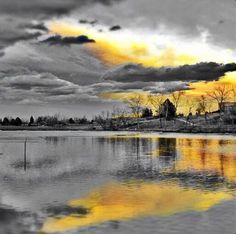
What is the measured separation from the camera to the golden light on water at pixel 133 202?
58.6 ft

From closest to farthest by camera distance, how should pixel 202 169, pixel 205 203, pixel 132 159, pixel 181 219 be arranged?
pixel 181 219
pixel 205 203
pixel 202 169
pixel 132 159

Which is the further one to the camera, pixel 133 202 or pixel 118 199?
pixel 118 199

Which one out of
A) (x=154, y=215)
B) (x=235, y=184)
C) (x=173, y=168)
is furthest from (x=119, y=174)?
(x=154, y=215)

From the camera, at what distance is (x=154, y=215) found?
18875mm

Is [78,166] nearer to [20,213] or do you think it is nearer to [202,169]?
[202,169]

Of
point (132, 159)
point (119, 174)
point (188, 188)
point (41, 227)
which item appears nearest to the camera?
point (41, 227)

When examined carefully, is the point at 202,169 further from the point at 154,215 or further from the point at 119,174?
the point at 154,215

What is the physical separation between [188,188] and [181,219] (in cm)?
771

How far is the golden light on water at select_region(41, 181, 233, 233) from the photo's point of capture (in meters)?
17.9

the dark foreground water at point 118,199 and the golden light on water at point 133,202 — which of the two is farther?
the golden light on water at point 133,202

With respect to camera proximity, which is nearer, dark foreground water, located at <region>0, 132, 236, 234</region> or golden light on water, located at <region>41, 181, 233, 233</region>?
dark foreground water, located at <region>0, 132, 236, 234</region>

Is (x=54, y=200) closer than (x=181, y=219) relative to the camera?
No

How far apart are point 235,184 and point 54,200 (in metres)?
11.6

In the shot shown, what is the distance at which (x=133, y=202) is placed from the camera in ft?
70.5
